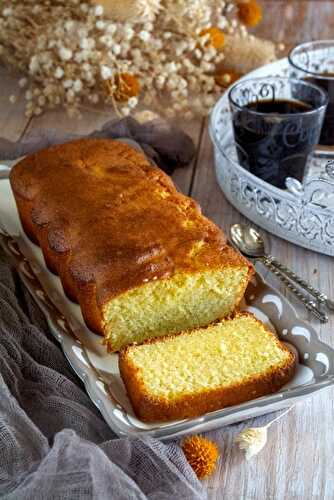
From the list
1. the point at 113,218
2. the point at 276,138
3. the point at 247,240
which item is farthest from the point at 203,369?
the point at 276,138

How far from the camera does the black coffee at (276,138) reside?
9.41 feet

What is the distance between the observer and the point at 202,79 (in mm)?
3729

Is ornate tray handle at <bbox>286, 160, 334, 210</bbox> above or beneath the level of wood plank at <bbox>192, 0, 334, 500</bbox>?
above

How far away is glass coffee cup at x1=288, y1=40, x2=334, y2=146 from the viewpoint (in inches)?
126

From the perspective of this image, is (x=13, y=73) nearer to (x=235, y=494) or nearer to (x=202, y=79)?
(x=202, y=79)

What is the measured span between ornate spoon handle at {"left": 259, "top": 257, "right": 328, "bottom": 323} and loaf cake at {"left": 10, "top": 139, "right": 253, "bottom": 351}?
0.25 metres

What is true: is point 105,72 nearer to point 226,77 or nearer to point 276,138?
point 226,77

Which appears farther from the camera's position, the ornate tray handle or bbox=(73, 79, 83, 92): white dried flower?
bbox=(73, 79, 83, 92): white dried flower

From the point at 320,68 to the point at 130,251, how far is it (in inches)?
63.7

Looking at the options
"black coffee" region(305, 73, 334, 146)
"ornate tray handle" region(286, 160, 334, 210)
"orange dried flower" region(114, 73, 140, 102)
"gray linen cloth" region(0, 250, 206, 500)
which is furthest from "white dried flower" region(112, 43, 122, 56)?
"gray linen cloth" region(0, 250, 206, 500)

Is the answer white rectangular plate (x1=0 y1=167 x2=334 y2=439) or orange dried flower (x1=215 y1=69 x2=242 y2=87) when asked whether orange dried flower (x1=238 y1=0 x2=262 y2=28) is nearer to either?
orange dried flower (x1=215 y1=69 x2=242 y2=87)

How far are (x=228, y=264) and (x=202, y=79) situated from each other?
5.50 feet

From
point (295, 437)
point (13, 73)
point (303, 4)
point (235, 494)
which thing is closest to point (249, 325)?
point (295, 437)

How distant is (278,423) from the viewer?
210 cm
